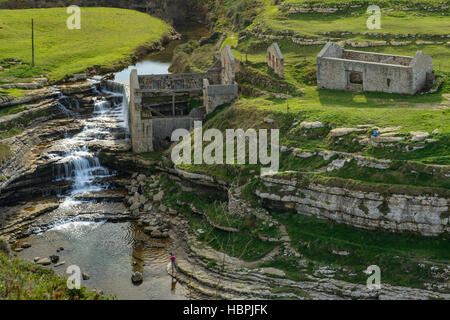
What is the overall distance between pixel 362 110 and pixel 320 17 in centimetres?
2603

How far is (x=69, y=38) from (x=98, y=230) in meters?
47.2

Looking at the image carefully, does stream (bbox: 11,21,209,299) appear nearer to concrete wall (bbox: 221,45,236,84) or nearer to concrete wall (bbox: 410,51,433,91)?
concrete wall (bbox: 221,45,236,84)

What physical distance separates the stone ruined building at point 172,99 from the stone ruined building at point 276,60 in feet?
9.50

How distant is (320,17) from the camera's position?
67.9 m

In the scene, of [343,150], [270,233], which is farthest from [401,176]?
[270,233]

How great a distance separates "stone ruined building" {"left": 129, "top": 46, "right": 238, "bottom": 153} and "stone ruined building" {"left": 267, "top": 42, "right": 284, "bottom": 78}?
114 inches

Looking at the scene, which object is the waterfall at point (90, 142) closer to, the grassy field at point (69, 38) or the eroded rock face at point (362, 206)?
the grassy field at point (69, 38)

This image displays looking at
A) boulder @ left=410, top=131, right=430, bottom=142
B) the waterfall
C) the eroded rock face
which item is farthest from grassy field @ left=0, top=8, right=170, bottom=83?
boulder @ left=410, top=131, right=430, bottom=142

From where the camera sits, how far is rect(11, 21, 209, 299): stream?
39.1m

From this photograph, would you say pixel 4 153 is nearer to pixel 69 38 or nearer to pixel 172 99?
pixel 172 99

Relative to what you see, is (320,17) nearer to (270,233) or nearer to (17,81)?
(17,81)

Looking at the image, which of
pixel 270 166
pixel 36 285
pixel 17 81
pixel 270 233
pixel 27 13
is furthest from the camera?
pixel 27 13

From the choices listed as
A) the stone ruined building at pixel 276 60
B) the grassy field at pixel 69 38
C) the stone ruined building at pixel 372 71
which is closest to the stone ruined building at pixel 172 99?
the stone ruined building at pixel 276 60

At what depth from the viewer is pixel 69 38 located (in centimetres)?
8700
